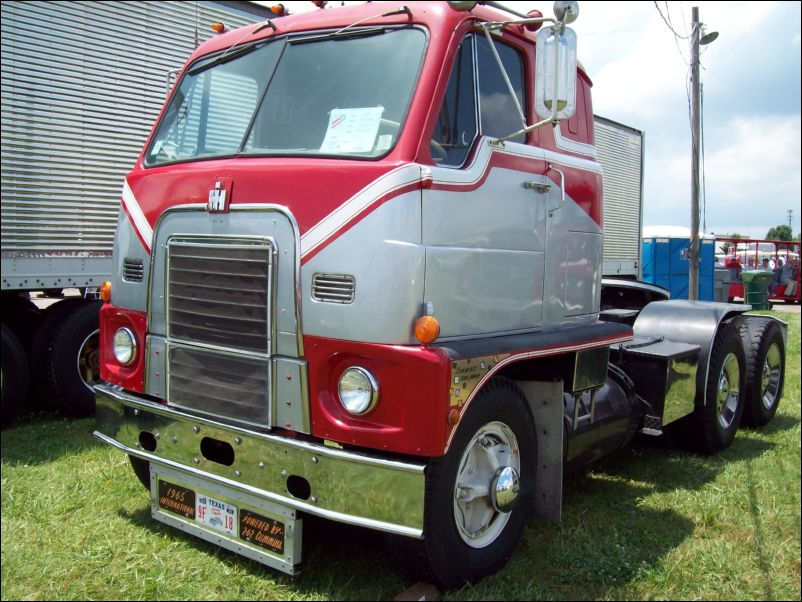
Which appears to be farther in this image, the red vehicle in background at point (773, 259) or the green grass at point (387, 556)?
the red vehicle in background at point (773, 259)

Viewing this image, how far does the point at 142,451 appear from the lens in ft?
12.6

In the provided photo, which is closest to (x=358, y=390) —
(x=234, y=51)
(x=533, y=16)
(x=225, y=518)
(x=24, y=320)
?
(x=225, y=518)

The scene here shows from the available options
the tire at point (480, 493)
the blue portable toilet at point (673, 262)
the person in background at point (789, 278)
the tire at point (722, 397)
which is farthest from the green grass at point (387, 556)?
the person in background at point (789, 278)

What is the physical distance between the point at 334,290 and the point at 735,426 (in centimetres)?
454

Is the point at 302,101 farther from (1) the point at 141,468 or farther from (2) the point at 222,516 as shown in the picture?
(1) the point at 141,468

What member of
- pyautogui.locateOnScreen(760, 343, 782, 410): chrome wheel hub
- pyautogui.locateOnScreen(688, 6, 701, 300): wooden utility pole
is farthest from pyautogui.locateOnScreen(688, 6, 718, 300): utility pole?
pyautogui.locateOnScreen(760, 343, 782, 410): chrome wheel hub

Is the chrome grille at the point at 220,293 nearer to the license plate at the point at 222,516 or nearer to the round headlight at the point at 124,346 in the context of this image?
the round headlight at the point at 124,346

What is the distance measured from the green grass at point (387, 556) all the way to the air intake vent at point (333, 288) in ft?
4.53

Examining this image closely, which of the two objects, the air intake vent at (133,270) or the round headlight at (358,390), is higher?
the air intake vent at (133,270)

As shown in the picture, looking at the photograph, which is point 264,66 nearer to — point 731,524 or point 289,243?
point 289,243

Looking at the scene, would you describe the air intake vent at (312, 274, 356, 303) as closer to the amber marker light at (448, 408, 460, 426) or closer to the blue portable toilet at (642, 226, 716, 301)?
the amber marker light at (448, 408, 460, 426)

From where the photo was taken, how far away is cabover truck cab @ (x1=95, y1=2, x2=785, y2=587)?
3.12 meters

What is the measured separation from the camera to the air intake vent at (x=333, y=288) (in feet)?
10.3

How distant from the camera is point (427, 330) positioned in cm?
306
